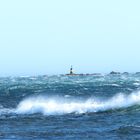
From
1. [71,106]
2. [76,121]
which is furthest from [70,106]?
[76,121]

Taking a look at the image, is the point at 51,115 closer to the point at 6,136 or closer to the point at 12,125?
the point at 12,125

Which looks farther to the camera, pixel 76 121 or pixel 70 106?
pixel 70 106

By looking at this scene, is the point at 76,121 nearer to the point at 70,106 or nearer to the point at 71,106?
the point at 71,106

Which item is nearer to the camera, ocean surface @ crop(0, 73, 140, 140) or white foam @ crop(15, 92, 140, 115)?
ocean surface @ crop(0, 73, 140, 140)

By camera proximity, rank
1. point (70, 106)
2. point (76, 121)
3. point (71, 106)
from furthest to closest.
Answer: point (70, 106) → point (71, 106) → point (76, 121)

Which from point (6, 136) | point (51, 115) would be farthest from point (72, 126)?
point (51, 115)

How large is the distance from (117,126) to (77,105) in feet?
50.1

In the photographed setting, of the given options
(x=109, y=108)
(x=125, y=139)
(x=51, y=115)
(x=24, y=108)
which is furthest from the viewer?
(x=24, y=108)

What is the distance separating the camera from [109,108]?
42.3 metres

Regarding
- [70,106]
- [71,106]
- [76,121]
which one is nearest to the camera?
[76,121]

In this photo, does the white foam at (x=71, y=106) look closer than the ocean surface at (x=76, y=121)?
No

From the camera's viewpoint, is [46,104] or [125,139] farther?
[46,104]

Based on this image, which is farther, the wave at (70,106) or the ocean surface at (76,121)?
the wave at (70,106)

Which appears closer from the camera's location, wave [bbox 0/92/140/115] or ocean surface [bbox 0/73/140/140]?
ocean surface [bbox 0/73/140/140]
